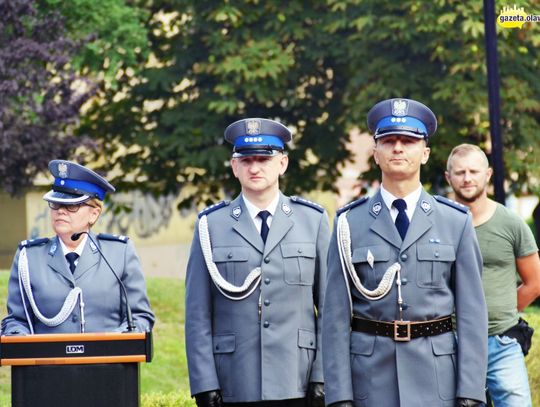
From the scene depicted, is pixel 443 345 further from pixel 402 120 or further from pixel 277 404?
pixel 277 404

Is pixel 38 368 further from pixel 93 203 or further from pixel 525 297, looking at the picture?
pixel 525 297

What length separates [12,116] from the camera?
17.2 meters

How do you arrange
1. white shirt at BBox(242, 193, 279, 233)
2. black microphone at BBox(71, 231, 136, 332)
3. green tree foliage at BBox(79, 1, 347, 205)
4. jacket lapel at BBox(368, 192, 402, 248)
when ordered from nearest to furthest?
1. jacket lapel at BBox(368, 192, 402, 248)
2. black microphone at BBox(71, 231, 136, 332)
3. white shirt at BBox(242, 193, 279, 233)
4. green tree foliage at BBox(79, 1, 347, 205)

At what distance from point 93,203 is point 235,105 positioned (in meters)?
11.1

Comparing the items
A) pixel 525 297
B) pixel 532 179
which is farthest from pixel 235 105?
pixel 525 297

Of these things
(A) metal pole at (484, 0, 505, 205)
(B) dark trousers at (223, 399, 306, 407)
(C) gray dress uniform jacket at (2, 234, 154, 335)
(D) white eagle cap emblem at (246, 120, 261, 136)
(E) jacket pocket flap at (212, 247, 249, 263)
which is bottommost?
(B) dark trousers at (223, 399, 306, 407)

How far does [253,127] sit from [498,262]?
1623 mm

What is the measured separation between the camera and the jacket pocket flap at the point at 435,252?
5.65 m

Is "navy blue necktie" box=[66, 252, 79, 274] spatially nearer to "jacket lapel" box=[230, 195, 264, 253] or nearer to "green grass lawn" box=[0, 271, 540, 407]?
"jacket lapel" box=[230, 195, 264, 253]

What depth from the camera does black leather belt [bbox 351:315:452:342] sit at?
18.4ft

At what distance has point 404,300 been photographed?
5617 mm

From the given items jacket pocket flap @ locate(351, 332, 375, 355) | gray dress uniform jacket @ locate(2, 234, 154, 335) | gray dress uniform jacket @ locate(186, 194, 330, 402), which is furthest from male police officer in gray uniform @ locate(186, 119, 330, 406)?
jacket pocket flap @ locate(351, 332, 375, 355)

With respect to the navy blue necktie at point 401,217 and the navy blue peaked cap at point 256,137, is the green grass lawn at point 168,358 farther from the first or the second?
the navy blue necktie at point 401,217

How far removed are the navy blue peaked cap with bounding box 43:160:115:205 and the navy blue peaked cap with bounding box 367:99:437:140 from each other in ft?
4.74
